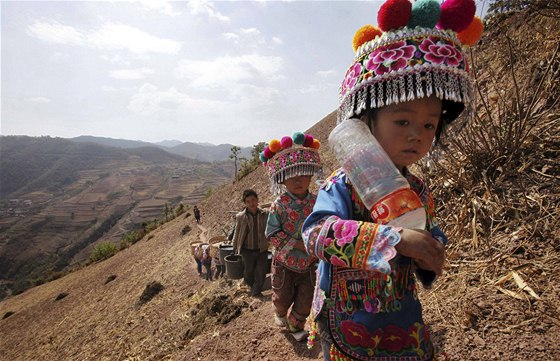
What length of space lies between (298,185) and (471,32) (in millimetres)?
2190

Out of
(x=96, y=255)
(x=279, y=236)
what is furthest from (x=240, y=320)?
(x=96, y=255)

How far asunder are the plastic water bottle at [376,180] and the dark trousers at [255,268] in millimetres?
4371

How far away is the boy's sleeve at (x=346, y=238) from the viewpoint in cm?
99

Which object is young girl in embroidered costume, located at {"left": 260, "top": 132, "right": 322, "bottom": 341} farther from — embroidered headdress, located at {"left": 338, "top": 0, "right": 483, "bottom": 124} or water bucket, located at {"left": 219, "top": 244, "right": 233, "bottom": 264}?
water bucket, located at {"left": 219, "top": 244, "right": 233, "bottom": 264}

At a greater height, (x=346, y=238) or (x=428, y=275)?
(x=346, y=238)

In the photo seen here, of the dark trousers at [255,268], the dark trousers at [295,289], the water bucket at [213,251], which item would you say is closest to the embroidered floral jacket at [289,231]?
the dark trousers at [295,289]

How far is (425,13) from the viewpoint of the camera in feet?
4.26

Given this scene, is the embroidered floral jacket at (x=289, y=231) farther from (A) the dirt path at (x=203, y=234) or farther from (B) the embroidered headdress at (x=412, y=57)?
(A) the dirt path at (x=203, y=234)

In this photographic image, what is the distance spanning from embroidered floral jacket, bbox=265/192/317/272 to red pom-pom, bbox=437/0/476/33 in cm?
217

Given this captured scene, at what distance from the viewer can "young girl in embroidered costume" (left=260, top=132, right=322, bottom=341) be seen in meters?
3.17

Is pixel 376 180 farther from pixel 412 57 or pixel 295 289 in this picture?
pixel 295 289

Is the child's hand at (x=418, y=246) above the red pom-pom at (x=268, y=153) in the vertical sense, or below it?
below

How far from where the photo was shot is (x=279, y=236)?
3209 mm

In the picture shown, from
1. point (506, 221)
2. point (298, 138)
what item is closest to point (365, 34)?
point (298, 138)
